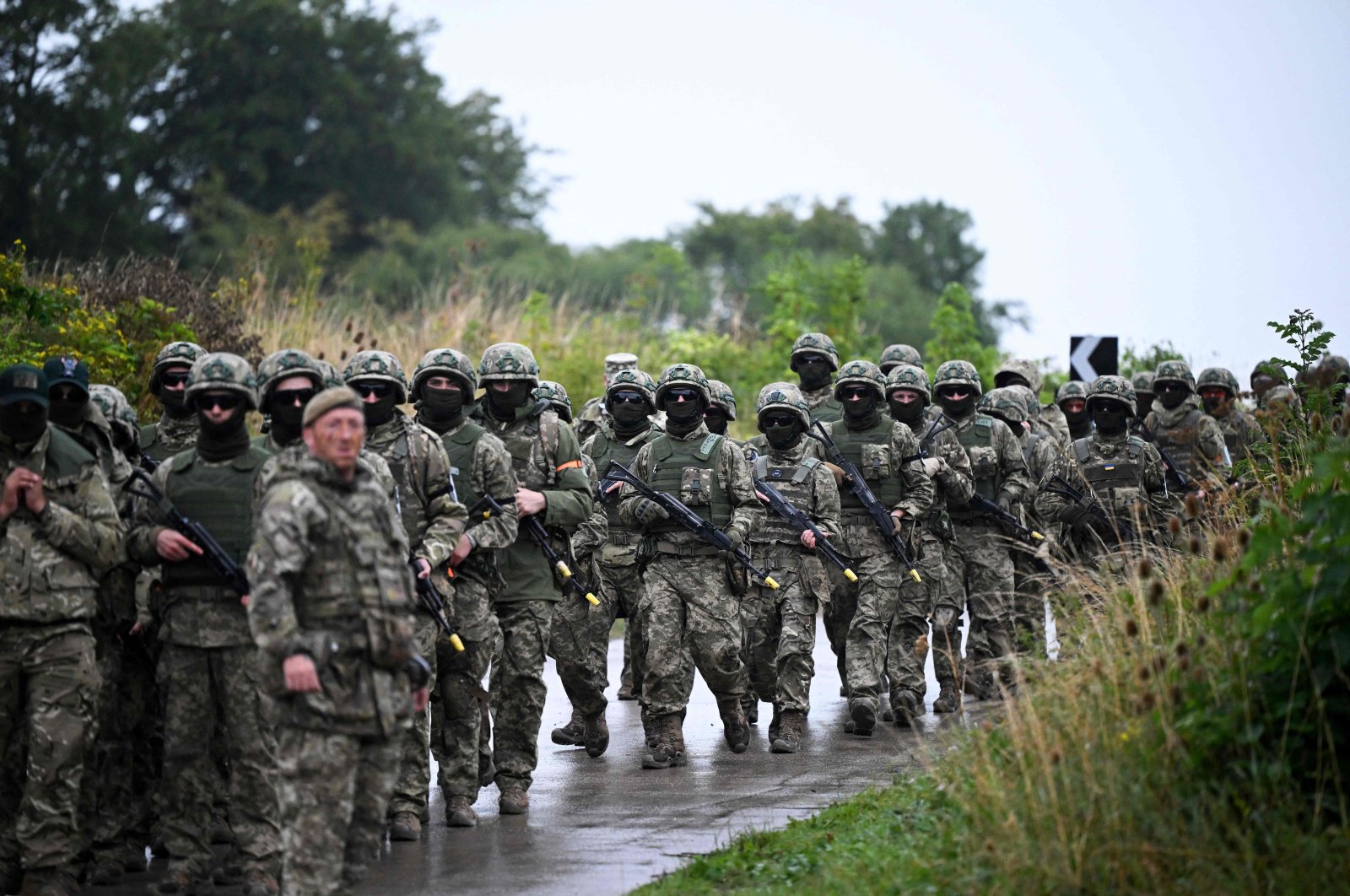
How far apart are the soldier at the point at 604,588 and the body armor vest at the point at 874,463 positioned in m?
1.55

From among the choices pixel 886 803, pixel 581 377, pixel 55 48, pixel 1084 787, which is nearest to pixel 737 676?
pixel 886 803

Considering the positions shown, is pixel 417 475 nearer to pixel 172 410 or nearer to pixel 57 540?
pixel 172 410

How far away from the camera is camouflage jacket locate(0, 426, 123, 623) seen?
25.7 ft

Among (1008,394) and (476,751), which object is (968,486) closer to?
(1008,394)

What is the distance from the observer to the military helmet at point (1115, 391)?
15.7 m

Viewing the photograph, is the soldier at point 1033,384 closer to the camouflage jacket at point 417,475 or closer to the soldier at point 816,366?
the soldier at point 816,366

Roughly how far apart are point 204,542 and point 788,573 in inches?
212

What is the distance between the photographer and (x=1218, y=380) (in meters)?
17.8

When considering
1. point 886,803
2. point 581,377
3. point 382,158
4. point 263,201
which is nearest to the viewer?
point 886,803

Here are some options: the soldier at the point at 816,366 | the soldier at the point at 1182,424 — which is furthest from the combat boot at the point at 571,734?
the soldier at the point at 1182,424

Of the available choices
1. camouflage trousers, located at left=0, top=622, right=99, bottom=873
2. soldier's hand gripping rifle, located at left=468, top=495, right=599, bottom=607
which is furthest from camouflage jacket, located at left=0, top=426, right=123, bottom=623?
soldier's hand gripping rifle, located at left=468, top=495, right=599, bottom=607

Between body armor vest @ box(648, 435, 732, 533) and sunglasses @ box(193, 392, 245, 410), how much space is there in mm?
3850

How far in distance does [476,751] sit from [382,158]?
37.3m

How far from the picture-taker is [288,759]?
698 centimetres
